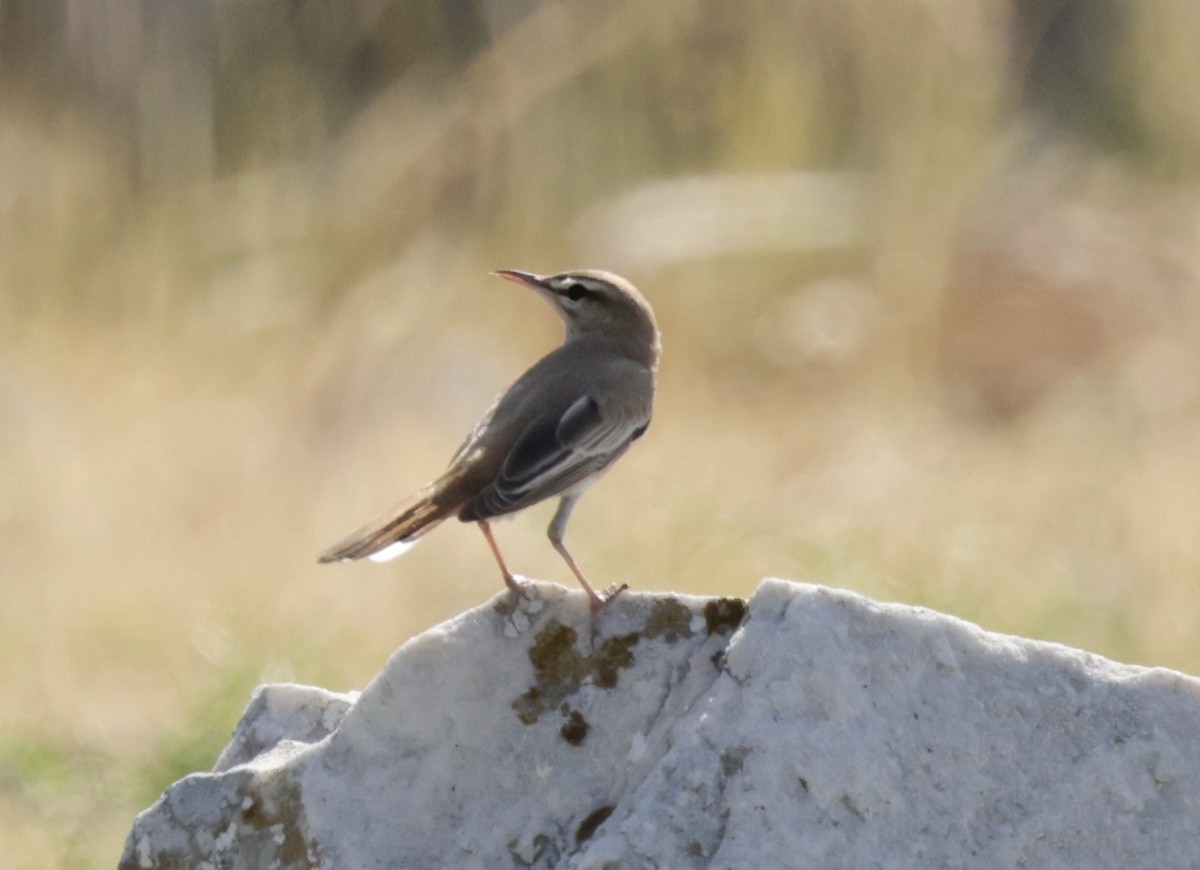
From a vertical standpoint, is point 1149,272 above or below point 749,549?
below

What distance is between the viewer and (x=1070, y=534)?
791 centimetres

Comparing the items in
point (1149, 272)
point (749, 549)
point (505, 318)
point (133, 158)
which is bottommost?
point (1149, 272)

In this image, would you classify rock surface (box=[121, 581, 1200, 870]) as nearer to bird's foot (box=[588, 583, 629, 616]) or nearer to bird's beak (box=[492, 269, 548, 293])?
bird's foot (box=[588, 583, 629, 616])

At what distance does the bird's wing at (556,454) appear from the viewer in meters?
4.11

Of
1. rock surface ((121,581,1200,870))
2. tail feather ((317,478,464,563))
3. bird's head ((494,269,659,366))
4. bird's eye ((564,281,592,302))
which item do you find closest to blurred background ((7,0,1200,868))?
bird's head ((494,269,659,366))

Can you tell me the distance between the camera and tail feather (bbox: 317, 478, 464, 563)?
3.98 meters

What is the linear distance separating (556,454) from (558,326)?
21.0 ft

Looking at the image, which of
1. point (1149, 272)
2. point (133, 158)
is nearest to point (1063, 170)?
point (1149, 272)

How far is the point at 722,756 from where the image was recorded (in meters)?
3.09

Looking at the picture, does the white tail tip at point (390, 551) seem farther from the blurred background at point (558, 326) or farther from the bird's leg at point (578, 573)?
the blurred background at point (558, 326)

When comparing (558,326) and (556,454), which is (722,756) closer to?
(556,454)

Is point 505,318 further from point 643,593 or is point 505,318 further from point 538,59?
point 643,593

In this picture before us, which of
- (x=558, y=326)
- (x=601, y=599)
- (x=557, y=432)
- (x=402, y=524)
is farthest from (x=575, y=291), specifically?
(x=558, y=326)

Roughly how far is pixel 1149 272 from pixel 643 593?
8238 mm
